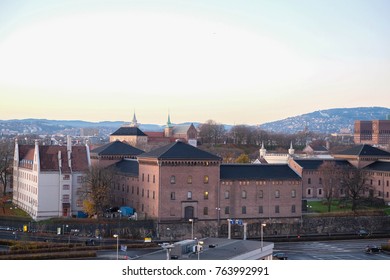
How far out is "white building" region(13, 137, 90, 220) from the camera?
4466cm

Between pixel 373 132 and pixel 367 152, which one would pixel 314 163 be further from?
pixel 373 132

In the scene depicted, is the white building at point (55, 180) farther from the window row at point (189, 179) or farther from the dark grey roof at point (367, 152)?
the dark grey roof at point (367, 152)

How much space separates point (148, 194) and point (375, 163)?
85.8 feet

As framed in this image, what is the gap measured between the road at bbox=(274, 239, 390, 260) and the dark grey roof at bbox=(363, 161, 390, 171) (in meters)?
16.9

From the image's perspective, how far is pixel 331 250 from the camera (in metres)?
38.9

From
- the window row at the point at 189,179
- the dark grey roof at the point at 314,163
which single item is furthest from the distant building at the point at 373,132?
the window row at the point at 189,179

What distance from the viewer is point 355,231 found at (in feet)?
158

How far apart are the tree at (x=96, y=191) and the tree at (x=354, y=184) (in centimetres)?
1826

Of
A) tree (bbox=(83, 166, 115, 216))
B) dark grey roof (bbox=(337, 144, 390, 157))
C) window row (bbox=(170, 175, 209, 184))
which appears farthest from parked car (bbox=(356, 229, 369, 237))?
dark grey roof (bbox=(337, 144, 390, 157))

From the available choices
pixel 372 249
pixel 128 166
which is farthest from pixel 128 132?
pixel 372 249

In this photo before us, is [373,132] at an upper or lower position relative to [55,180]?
upper

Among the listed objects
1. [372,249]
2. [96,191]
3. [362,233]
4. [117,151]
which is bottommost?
[362,233]

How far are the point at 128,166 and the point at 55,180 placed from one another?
7253mm

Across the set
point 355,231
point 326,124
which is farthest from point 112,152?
point 326,124
